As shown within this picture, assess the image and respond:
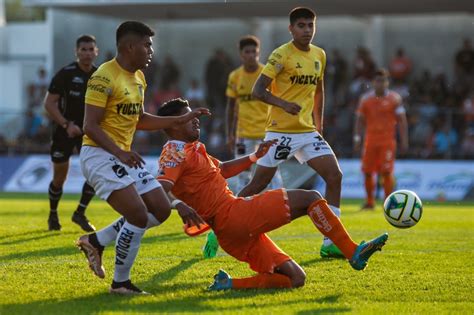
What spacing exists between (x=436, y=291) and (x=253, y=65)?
7532mm

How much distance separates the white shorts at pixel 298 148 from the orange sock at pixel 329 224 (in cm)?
257

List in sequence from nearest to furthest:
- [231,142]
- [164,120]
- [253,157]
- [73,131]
→ [164,120] < [253,157] < [73,131] < [231,142]

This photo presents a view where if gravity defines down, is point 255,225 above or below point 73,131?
above

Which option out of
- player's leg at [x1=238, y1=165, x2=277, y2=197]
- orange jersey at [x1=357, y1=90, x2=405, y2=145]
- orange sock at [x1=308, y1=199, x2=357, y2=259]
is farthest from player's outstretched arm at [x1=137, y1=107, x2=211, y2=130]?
orange jersey at [x1=357, y1=90, x2=405, y2=145]

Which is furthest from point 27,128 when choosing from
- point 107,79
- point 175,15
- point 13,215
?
point 107,79

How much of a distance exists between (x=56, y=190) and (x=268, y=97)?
4.19 metres

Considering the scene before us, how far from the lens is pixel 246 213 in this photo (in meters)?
7.96

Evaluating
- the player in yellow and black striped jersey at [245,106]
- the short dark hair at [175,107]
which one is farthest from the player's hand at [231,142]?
the short dark hair at [175,107]

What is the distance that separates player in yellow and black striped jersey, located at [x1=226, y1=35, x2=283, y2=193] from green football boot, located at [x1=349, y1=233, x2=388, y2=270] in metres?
6.85

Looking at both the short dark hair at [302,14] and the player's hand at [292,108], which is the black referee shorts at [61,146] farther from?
the player's hand at [292,108]

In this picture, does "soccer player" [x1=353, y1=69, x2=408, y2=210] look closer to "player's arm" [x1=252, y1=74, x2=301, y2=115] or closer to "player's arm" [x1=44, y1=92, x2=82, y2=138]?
"player's arm" [x1=44, y1=92, x2=82, y2=138]

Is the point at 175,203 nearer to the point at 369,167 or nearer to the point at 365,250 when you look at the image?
the point at 365,250

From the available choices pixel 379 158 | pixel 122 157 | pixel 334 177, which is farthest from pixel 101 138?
pixel 379 158

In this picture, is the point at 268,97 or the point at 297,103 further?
the point at 297,103
